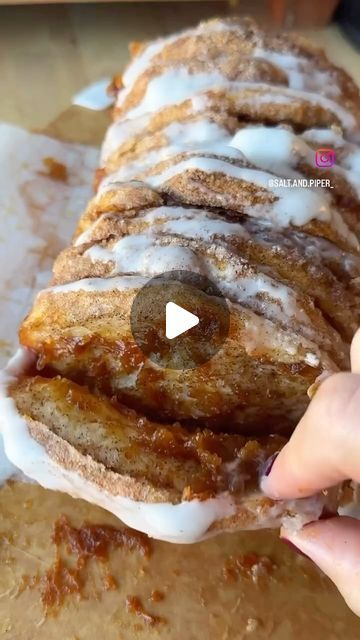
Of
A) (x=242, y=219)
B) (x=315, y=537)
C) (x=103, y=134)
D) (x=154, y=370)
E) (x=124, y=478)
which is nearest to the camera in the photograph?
(x=315, y=537)

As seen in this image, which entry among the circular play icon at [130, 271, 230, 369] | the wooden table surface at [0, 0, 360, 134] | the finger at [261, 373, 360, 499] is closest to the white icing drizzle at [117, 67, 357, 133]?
the circular play icon at [130, 271, 230, 369]

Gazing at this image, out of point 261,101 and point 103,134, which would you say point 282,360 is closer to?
point 261,101

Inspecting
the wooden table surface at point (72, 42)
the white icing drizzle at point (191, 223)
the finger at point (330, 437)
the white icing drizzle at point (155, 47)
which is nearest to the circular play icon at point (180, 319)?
the white icing drizzle at point (191, 223)

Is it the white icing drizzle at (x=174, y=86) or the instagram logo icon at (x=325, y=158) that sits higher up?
the white icing drizzle at (x=174, y=86)

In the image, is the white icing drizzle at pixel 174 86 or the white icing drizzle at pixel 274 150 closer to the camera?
the white icing drizzle at pixel 274 150

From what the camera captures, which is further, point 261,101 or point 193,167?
point 261,101

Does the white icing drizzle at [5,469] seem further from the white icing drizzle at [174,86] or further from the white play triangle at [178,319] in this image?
the white icing drizzle at [174,86]

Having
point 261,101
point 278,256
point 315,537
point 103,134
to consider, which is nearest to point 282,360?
point 278,256
